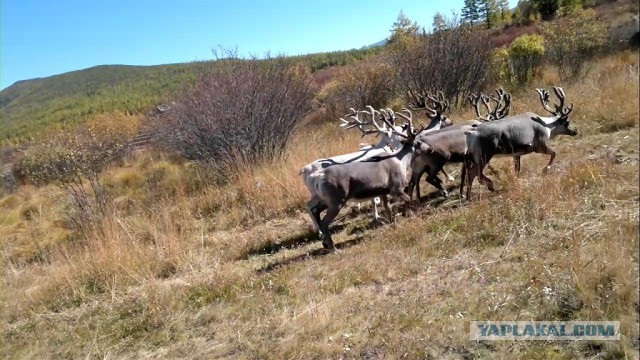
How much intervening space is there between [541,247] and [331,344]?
222 centimetres

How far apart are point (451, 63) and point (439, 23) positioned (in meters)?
2.50

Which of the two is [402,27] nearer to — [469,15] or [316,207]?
[469,15]

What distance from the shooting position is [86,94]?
7388cm

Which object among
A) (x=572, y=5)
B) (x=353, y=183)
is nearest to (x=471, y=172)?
(x=353, y=183)

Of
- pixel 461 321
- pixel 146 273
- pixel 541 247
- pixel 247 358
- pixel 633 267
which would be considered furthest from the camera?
pixel 146 273

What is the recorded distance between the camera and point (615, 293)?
3244 mm

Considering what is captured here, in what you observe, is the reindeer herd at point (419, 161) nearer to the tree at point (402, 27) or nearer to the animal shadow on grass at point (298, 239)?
the animal shadow on grass at point (298, 239)

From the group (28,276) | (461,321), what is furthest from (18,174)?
(461,321)

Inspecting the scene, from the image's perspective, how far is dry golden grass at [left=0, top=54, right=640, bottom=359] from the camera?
11.9ft

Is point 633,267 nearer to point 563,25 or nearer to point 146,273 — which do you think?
point 146,273

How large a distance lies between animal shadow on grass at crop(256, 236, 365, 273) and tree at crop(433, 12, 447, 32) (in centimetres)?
1242

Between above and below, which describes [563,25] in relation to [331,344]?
above

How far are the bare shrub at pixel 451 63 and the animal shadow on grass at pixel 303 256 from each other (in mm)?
9802

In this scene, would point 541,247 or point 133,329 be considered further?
point 133,329
